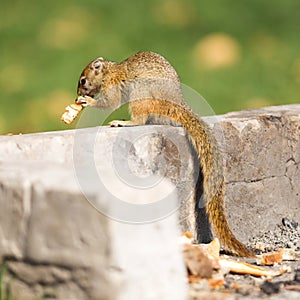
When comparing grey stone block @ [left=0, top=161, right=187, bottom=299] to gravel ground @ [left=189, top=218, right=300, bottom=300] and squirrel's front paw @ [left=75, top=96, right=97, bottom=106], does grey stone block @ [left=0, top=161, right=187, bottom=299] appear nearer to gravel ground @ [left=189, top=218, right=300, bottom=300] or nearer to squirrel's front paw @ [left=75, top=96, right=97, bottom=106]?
gravel ground @ [left=189, top=218, right=300, bottom=300]

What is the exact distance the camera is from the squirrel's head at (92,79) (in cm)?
516

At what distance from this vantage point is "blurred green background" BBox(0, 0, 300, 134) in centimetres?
770

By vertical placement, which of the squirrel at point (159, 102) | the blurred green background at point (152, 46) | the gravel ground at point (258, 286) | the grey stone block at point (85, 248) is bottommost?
the gravel ground at point (258, 286)

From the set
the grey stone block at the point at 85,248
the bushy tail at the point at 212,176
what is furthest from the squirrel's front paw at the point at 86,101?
the grey stone block at the point at 85,248

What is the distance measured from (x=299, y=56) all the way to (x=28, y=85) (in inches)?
86.7

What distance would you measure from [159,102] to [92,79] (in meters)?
0.65

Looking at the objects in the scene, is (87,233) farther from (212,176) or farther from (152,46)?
(152,46)

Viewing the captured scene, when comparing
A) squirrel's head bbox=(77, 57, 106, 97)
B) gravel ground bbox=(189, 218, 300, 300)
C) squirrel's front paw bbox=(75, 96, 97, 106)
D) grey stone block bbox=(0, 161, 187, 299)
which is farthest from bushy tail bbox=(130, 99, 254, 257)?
grey stone block bbox=(0, 161, 187, 299)

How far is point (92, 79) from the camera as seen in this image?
5.16m

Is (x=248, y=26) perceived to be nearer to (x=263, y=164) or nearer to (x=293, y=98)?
(x=293, y=98)

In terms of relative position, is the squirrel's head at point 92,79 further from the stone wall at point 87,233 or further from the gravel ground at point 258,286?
the stone wall at point 87,233

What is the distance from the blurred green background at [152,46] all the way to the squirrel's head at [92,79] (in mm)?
2166

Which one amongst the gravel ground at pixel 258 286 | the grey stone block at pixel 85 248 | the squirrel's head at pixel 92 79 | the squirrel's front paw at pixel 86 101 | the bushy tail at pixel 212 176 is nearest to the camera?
the grey stone block at pixel 85 248

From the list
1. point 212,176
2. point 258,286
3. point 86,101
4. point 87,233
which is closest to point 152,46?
point 86,101
